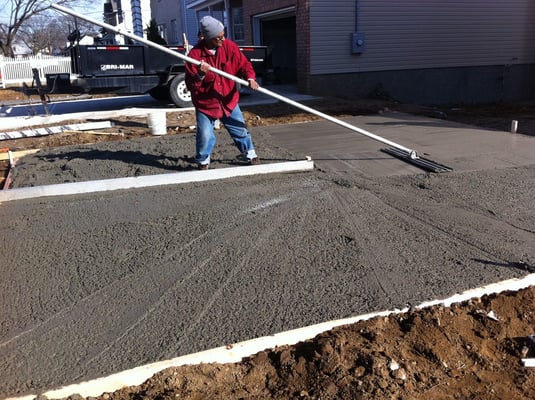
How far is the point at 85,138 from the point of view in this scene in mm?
9898

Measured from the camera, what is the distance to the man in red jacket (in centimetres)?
611

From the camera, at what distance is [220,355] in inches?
116

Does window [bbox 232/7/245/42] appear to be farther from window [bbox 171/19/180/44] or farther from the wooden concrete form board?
the wooden concrete form board

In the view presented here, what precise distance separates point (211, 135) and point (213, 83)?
71 centimetres

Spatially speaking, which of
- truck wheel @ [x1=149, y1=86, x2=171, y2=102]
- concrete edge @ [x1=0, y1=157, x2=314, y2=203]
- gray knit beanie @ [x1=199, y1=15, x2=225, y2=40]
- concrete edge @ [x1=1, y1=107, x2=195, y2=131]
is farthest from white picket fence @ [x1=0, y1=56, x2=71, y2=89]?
gray knit beanie @ [x1=199, y1=15, x2=225, y2=40]

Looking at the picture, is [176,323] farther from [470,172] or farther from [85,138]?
[85,138]

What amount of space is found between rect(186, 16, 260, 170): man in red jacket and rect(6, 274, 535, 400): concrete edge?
379 cm

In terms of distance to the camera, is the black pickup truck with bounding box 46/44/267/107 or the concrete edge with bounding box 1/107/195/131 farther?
the black pickup truck with bounding box 46/44/267/107

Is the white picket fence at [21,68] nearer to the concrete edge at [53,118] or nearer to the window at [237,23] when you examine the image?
the window at [237,23]

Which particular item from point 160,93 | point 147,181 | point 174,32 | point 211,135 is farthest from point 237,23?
point 147,181

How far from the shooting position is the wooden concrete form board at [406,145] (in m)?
7.15

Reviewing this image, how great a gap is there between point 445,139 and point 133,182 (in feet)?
18.6

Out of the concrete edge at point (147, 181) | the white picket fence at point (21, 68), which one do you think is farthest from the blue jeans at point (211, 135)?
the white picket fence at point (21, 68)

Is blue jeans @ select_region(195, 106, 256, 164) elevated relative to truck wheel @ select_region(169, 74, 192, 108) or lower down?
lower down
